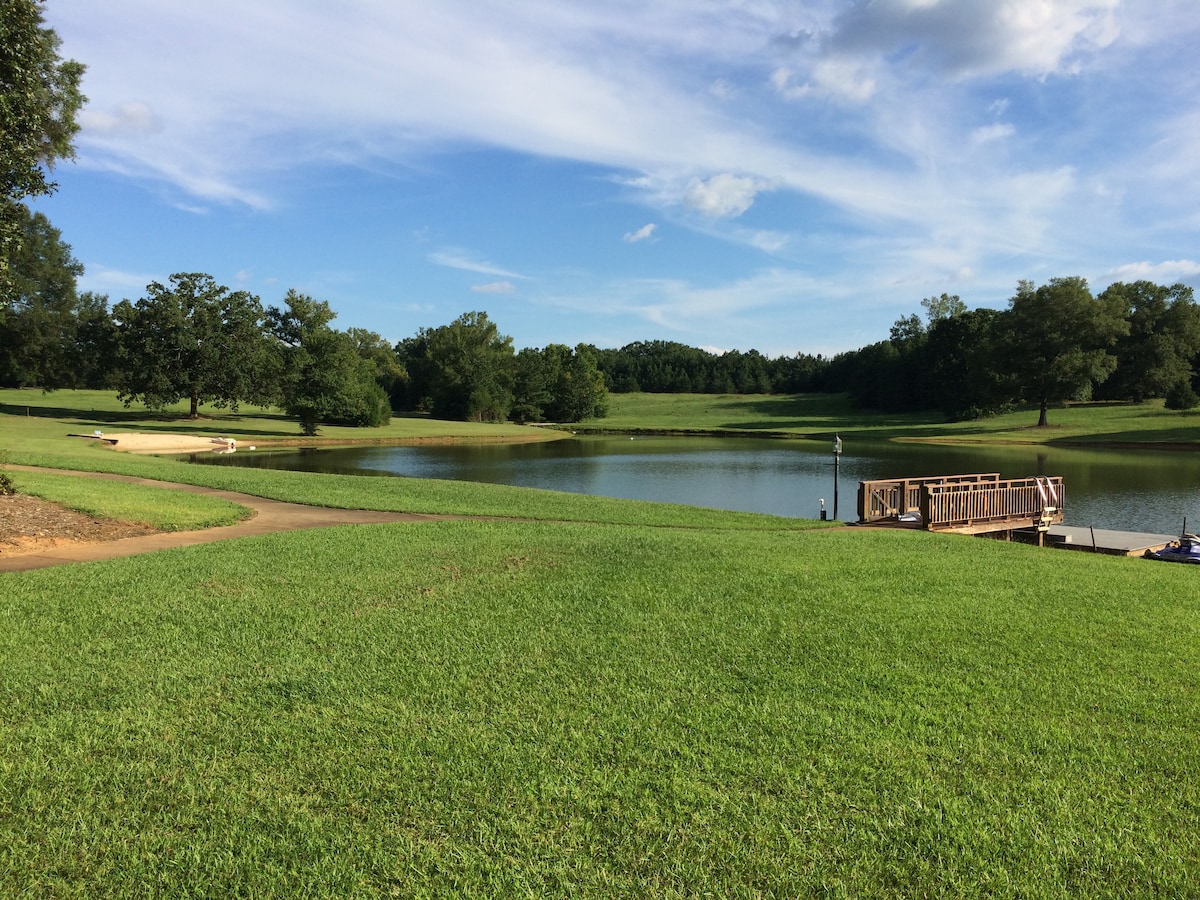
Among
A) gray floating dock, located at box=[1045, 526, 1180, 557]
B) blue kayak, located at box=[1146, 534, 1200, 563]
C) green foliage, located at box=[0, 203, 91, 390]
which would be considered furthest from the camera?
green foliage, located at box=[0, 203, 91, 390]

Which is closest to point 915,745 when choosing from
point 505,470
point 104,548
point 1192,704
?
point 1192,704

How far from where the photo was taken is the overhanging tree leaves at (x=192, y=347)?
50.5 metres

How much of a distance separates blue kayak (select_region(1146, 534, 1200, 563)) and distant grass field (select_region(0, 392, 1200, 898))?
8.78m

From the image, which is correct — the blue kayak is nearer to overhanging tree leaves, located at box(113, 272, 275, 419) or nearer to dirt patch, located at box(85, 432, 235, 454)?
dirt patch, located at box(85, 432, 235, 454)

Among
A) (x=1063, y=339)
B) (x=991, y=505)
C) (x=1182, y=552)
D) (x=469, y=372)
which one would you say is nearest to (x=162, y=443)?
(x=991, y=505)

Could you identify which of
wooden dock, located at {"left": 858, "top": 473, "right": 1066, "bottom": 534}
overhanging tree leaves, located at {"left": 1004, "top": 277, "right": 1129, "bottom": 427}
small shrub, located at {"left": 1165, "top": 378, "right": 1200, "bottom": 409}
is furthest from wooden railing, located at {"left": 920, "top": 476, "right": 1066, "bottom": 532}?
small shrub, located at {"left": 1165, "top": 378, "right": 1200, "bottom": 409}

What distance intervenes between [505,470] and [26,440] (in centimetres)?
2108

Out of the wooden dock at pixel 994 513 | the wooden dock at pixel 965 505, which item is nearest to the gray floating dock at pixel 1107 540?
the wooden dock at pixel 994 513

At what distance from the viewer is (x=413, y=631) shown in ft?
22.2

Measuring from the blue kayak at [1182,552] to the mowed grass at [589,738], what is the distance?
31.1 feet

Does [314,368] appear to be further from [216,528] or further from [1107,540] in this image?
[1107,540]

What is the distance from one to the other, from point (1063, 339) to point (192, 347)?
6632 centimetres

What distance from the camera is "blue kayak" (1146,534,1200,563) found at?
52.2ft

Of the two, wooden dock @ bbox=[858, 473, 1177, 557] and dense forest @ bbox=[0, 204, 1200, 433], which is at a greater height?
dense forest @ bbox=[0, 204, 1200, 433]
